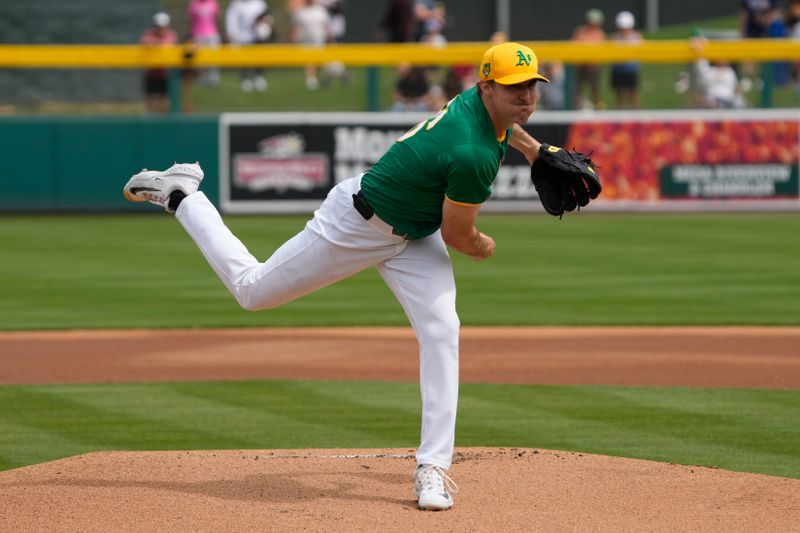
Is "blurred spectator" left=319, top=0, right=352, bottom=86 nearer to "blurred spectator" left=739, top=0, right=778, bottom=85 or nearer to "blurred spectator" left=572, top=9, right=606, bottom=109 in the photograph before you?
"blurred spectator" left=572, top=9, right=606, bottom=109

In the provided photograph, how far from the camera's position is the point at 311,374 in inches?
381

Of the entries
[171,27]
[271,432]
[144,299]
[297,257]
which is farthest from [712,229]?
[297,257]

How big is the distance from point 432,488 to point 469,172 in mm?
1280

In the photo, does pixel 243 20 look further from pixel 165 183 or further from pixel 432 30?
pixel 165 183

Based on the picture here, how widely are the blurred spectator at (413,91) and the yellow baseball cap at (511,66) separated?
14.7 meters

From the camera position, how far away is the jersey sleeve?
5.54m

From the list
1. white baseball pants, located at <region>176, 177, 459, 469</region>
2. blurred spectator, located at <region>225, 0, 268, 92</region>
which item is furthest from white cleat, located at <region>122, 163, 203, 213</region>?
blurred spectator, located at <region>225, 0, 268, 92</region>

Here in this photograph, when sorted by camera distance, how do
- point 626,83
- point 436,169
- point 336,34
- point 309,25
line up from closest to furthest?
point 436,169, point 626,83, point 309,25, point 336,34

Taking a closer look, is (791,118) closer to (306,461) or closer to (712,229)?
(712,229)

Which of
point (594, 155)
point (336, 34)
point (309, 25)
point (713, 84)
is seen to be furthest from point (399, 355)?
point (336, 34)

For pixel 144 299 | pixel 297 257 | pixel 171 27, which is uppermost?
pixel 171 27

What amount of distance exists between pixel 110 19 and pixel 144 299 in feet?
38.9

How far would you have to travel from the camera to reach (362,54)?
20328 millimetres

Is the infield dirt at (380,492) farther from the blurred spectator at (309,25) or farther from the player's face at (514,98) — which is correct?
the blurred spectator at (309,25)
